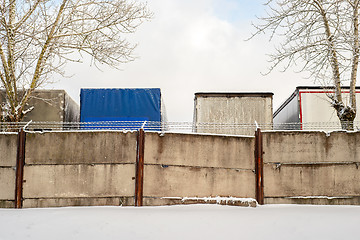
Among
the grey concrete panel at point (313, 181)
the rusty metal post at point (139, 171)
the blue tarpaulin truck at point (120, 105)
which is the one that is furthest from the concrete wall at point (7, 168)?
the grey concrete panel at point (313, 181)

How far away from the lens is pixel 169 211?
8148 mm

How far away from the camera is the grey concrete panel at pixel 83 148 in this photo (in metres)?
8.92

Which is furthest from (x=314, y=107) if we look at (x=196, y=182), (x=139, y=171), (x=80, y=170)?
(x=80, y=170)

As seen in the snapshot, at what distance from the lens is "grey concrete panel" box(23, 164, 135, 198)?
28.9ft

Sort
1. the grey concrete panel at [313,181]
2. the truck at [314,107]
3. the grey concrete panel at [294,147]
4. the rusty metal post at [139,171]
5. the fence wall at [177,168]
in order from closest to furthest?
the rusty metal post at [139,171], the fence wall at [177,168], the grey concrete panel at [313,181], the grey concrete panel at [294,147], the truck at [314,107]

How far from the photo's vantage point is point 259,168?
8953 mm

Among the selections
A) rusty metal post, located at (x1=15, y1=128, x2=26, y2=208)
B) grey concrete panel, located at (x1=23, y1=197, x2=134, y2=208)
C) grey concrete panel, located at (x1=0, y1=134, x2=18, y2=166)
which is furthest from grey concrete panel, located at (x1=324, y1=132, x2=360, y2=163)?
grey concrete panel, located at (x1=0, y1=134, x2=18, y2=166)

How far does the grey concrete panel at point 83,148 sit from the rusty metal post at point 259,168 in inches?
138

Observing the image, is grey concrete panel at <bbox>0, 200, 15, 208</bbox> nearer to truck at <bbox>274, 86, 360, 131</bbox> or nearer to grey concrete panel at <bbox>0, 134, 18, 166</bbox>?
grey concrete panel at <bbox>0, 134, 18, 166</bbox>

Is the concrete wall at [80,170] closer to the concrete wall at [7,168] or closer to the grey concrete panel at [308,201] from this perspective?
the concrete wall at [7,168]

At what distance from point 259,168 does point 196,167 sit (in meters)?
1.79

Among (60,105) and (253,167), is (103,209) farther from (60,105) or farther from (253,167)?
(60,105)

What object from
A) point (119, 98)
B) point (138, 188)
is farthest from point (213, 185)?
point (119, 98)

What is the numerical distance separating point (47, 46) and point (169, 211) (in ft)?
27.4
